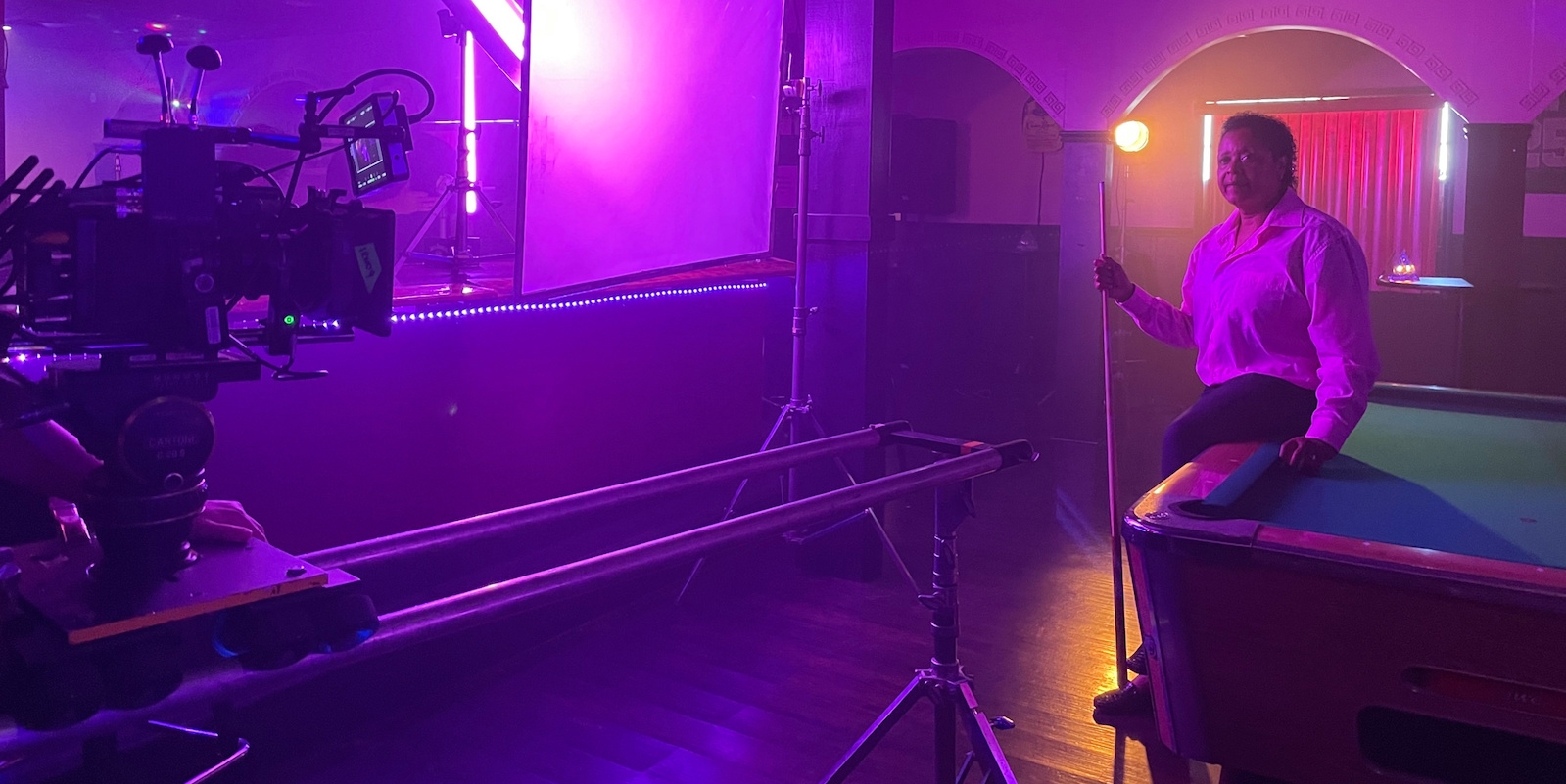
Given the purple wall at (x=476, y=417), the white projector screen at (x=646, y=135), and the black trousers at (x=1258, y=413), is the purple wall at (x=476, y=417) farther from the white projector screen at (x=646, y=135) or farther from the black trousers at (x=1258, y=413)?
the black trousers at (x=1258, y=413)

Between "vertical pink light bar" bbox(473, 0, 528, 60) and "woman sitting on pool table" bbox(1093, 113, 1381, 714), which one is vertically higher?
"vertical pink light bar" bbox(473, 0, 528, 60)

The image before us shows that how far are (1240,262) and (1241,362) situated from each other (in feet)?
0.88

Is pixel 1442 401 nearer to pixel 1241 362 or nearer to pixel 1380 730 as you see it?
pixel 1241 362

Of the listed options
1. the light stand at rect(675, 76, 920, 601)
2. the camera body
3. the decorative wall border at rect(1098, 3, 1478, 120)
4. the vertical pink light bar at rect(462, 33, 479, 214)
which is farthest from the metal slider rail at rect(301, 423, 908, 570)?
the decorative wall border at rect(1098, 3, 1478, 120)

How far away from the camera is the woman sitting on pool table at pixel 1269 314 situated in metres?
2.65

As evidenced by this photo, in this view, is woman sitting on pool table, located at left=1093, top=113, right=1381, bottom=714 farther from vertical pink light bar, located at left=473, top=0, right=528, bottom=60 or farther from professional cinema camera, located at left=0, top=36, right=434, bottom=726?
vertical pink light bar, located at left=473, top=0, right=528, bottom=60

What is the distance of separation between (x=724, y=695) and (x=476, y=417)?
46.4 inches

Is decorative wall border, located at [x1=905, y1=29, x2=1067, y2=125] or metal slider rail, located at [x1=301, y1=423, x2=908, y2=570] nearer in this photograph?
metal slider rail, located at [x1=301, y1=423, x2=908, y2=570]

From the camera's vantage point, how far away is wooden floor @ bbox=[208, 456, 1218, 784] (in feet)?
8.97

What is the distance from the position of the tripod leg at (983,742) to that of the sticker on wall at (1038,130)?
23.0 ft

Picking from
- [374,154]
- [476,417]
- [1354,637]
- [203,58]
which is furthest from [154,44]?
[476,417]

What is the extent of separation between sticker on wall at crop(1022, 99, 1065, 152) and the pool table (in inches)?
266

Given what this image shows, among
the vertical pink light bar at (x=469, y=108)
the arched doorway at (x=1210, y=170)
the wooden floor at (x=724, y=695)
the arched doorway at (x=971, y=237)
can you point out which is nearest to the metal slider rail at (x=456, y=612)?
the wooden floor at (x=724, y=695)

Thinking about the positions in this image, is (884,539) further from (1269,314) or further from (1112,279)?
(1269,314)
